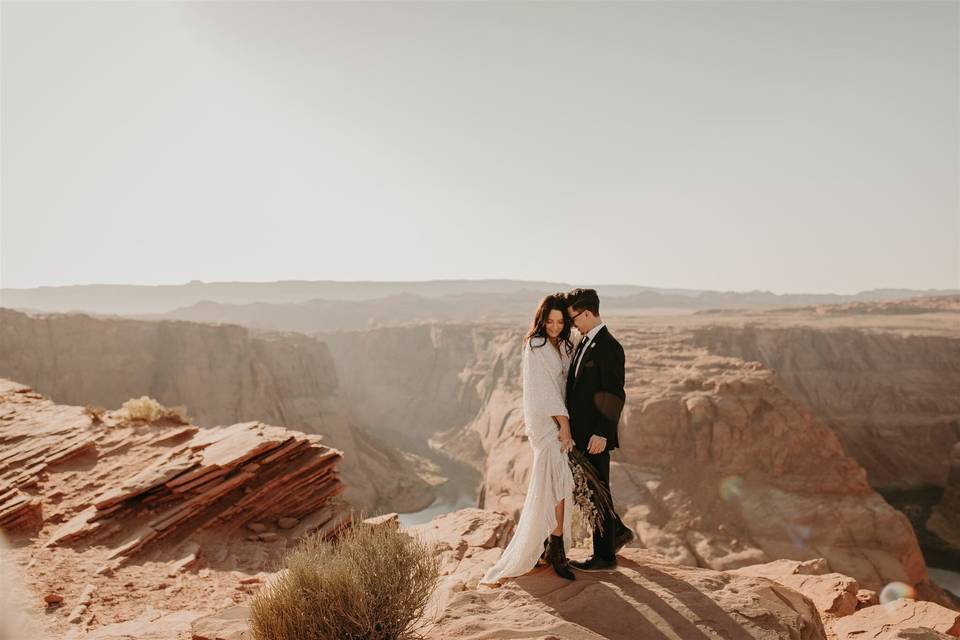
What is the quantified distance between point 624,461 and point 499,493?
7.58 metres

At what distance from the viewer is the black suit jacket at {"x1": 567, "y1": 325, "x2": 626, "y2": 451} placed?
4.48 m

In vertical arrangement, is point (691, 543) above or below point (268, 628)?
below

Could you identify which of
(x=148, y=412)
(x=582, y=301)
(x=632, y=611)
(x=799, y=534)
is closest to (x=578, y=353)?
(x=582, y=301)

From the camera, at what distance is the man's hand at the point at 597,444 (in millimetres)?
4465

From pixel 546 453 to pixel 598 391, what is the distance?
76 cm

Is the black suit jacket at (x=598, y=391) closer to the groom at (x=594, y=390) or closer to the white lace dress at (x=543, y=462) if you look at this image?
the groom at (x=594, y=390)

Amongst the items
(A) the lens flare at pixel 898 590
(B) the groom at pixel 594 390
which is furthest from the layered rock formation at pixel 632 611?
(A) the lens flare at pixel 898 590

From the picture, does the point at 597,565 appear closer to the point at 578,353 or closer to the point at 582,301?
the point at 578,353

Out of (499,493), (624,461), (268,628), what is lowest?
(499,493)

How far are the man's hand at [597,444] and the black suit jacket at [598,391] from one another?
5 cm

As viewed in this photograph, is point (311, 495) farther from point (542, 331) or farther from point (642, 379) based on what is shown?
point (642, 379)

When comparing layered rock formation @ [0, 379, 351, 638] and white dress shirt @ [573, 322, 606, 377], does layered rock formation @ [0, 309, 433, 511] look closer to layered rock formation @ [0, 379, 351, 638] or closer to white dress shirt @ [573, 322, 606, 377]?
layered rock formation @ [0, 379, 351, 638]

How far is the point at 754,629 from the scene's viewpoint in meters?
3.78

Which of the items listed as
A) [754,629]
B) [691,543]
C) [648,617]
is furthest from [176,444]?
[691,543]
